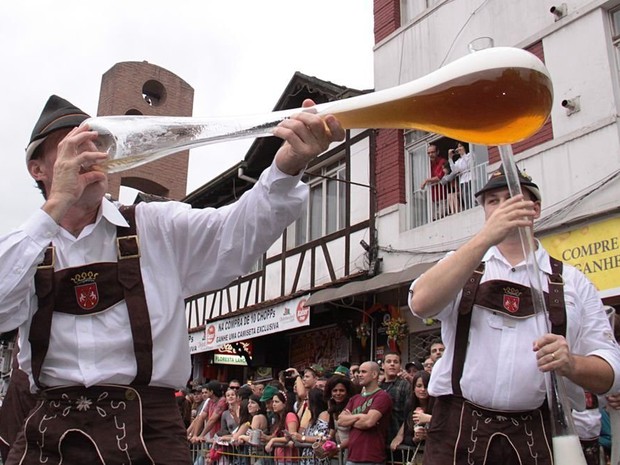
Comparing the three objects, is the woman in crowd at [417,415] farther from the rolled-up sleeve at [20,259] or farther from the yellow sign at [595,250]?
the rolled-up sleeve at [20,259]

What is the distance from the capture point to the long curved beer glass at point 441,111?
1508 mm

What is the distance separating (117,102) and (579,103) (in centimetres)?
1926

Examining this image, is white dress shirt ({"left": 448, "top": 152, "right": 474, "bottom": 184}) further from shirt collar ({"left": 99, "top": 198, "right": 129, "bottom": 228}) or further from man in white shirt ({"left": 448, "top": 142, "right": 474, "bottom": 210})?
shirt collar ({"left": 99, "top": 198, "right": 129, "bottom": 228})

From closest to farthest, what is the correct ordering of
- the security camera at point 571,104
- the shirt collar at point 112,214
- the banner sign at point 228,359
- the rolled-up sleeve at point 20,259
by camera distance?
1. the rolled-up sleeve at point 20,259
2. the shirt collar at point 112,214
3. the security camera at point 571,104
4. the banner sign at point 228,359

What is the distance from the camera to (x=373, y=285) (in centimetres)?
1036

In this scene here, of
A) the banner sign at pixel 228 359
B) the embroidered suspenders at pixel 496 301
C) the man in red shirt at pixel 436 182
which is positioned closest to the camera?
the embroidered suspenders at pixel 496 301

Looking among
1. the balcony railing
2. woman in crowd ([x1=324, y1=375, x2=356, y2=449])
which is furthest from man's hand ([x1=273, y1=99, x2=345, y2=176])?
the balcony railing

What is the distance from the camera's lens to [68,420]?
5.69ft

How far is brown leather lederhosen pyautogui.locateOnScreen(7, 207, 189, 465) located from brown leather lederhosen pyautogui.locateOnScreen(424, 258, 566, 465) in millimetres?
964

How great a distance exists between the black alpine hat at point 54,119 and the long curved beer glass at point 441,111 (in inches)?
12.4

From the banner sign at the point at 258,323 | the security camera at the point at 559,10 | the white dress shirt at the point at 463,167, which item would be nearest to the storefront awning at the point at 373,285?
the banner sign at the point at 258,323

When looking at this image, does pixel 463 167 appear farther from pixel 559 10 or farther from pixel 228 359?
pixel 228 359

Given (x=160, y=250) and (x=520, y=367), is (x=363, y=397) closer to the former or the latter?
(x=520, y=367)

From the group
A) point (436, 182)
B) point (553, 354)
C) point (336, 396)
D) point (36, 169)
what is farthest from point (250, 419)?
point (553, 354)
